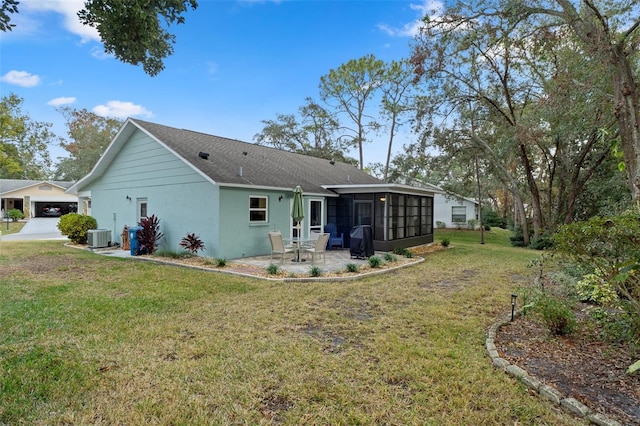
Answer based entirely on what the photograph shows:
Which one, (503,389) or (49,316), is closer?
(503,389)

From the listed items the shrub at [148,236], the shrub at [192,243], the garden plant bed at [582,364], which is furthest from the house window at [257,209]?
the garden plant bed at [582,364]

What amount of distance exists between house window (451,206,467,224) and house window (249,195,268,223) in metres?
23.1

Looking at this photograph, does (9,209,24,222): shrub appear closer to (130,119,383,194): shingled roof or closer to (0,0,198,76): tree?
(130,119,383,194): shingled roof

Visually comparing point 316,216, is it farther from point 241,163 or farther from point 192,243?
point 192,243

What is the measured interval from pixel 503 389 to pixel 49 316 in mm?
6075

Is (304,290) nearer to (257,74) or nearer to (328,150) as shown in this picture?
(257,74)

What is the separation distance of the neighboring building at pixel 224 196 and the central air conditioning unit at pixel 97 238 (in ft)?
2.01

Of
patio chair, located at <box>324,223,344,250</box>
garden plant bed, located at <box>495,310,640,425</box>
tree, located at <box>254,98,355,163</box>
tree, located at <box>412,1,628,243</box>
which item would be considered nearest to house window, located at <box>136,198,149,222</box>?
patio chair, located at <box>324,223,344,250</box>

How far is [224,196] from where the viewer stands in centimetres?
1038

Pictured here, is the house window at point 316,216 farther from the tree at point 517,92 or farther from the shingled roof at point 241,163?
the tree at point 517,92

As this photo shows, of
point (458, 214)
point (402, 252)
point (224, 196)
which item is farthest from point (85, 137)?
point (458, 214)

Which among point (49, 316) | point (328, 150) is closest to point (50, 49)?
point (49, 316)

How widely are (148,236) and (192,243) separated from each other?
202 cm

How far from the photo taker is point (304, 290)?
6930mm
